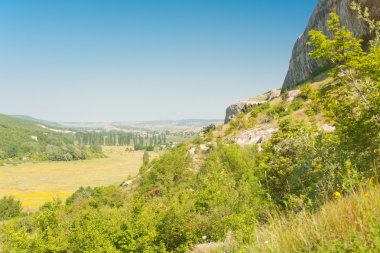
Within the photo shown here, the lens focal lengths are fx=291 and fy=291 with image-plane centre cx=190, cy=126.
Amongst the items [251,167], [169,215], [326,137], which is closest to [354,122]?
[326,137]

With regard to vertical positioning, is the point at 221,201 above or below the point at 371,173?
below

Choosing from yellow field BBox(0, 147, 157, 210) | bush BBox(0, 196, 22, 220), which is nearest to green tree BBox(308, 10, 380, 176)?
bush BBox(0, 196, 22, 220)

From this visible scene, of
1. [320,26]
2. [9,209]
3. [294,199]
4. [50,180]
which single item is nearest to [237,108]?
[320,26]

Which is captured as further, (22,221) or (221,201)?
(22,221)

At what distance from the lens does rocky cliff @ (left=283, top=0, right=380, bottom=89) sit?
3908cm

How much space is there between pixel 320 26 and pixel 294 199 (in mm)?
60612

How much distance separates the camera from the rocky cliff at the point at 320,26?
39081 mm

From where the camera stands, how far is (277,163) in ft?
67.4

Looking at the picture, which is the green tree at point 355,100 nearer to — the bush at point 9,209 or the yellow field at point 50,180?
the bush at point 9,209

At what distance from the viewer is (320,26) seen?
57.3 metres

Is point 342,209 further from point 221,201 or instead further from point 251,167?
point 251,167

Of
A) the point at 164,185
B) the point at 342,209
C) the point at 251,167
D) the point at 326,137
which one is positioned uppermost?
the point at 326,137

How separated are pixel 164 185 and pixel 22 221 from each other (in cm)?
2889

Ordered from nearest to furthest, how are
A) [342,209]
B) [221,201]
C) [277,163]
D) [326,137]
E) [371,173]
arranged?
[342,209]
[371,173]
[326,137]
[221,201]
[277,163]
